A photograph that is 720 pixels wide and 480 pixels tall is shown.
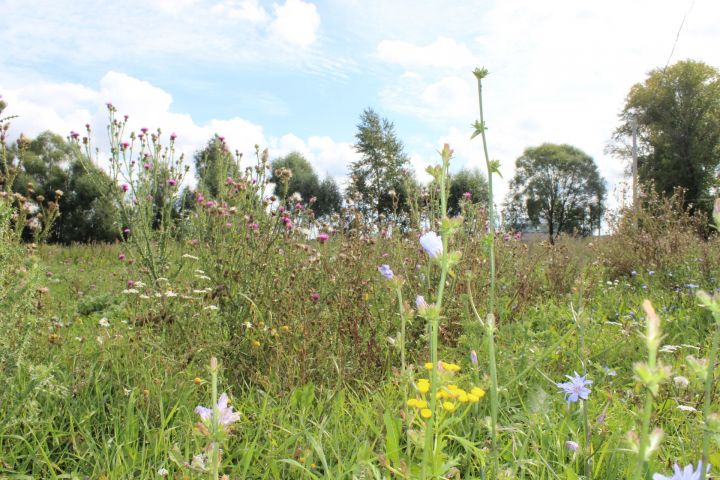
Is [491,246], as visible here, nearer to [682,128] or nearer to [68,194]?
[682,128]

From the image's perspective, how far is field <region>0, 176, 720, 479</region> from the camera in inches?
72.4

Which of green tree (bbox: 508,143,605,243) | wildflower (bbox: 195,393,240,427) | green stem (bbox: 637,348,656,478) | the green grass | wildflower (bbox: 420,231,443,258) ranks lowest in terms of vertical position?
the green grass

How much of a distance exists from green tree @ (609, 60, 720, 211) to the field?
80.2 ft

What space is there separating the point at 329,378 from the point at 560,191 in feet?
143

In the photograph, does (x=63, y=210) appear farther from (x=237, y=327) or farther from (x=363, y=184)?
(x=237, y=327)

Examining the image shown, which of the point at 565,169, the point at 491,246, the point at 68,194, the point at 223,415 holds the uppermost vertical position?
the point at 565,169

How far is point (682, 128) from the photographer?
26000mm

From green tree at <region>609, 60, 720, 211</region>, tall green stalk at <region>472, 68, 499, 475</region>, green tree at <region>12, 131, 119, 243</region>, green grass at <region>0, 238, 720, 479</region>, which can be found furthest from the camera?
green tree at <region>12, 131, 119, 243</region>

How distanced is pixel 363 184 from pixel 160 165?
29.1 meters

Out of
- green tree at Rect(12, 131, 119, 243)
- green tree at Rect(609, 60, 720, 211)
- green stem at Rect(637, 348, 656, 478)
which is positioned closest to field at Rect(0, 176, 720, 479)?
green stem at Rect(637, 348, 656, 478)

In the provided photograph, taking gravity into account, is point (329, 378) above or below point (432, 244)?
below

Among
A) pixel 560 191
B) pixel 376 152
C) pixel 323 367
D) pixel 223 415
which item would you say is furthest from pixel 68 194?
pixel 560 191

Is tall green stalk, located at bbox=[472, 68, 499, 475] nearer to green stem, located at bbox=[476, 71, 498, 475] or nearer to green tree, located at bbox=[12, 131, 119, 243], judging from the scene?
green stem, located at bbox=[476, 71, 498, 475]

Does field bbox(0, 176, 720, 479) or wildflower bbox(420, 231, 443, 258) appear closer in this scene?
wildflower bbox(420, 231, 443, 258)
